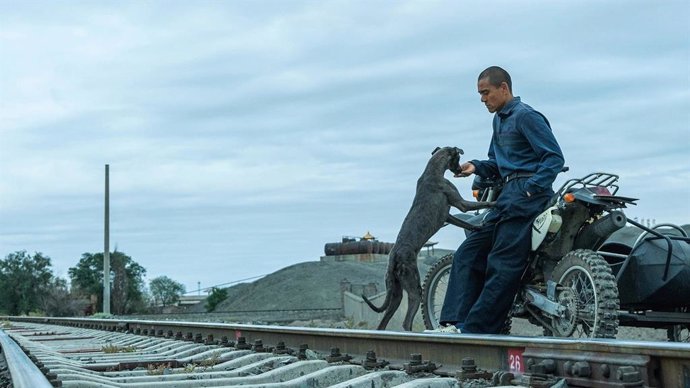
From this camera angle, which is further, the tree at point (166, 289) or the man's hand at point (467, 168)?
the tree at point (166, 289)

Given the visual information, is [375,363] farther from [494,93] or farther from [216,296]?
[216,296]

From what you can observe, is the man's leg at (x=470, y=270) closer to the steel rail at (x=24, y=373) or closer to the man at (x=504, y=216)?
the man at (x=504, y=216)

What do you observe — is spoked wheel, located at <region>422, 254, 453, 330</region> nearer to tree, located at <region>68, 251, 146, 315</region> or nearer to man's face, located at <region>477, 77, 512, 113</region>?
man's face, located at <region>477, 77, 512, 113</region>

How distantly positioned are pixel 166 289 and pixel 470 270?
351 ft

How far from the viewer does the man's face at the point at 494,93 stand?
20.2ft

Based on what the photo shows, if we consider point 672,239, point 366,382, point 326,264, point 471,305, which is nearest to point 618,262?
point 672,239

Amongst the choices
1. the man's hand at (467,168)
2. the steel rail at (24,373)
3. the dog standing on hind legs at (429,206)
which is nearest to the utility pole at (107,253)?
the dog standing on hind legs at (429,206)

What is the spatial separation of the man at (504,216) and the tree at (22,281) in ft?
237

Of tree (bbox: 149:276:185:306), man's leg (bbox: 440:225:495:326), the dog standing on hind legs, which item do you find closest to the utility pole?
the dog standing on hind legs

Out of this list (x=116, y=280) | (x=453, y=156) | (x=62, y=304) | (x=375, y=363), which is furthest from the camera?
(x=116, y=280)

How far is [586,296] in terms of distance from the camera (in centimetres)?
555

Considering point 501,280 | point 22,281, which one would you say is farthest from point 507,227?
point 22,281

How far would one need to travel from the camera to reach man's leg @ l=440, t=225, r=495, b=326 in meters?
6.11

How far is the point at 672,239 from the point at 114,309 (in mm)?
56809
